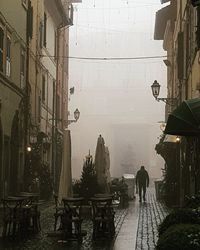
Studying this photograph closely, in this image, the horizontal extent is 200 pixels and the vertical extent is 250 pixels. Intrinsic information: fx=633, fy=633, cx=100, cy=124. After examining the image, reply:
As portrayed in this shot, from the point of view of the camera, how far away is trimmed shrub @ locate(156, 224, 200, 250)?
25.5ft

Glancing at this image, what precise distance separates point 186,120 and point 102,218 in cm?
324

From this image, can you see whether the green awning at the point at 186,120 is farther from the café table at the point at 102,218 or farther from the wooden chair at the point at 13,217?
the wooden chair at the point at 13,217

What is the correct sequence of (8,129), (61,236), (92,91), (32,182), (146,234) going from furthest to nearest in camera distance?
(92,91)
(32,182)
(8,129)
(146,234)
(61,236)

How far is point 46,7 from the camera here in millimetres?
37875

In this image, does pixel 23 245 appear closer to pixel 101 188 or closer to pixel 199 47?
pixel 199 47

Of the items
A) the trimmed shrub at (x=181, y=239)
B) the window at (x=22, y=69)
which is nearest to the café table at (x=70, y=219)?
the trimmed shrub at (x=181, y=239)

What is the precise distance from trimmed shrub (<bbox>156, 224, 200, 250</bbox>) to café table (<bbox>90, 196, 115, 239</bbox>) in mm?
6145

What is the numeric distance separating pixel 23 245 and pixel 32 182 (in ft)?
53.1

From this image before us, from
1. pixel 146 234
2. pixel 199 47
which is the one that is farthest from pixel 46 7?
pixel 146 234

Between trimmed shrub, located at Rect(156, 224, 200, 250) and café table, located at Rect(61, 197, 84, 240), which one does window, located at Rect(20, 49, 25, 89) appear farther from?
trimmed shrub, located at Rect(156, 224, 200, 250)

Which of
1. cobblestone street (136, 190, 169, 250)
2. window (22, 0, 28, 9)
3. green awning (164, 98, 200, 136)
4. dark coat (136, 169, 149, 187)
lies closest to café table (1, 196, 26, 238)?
cobblestone street (136, 190, 169, 250)

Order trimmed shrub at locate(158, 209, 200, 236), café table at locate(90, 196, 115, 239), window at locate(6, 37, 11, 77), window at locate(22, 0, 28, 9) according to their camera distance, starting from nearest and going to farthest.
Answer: trimmed shrub at locate(158, 209, 200, 236), café table at locate(90, 196, 115, 239), window at locate(6, 37, 11, 77), window at locate(22, 0, 28, 9)

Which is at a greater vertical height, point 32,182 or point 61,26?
point 61,26

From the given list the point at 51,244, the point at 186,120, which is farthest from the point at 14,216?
the point at 186,120
